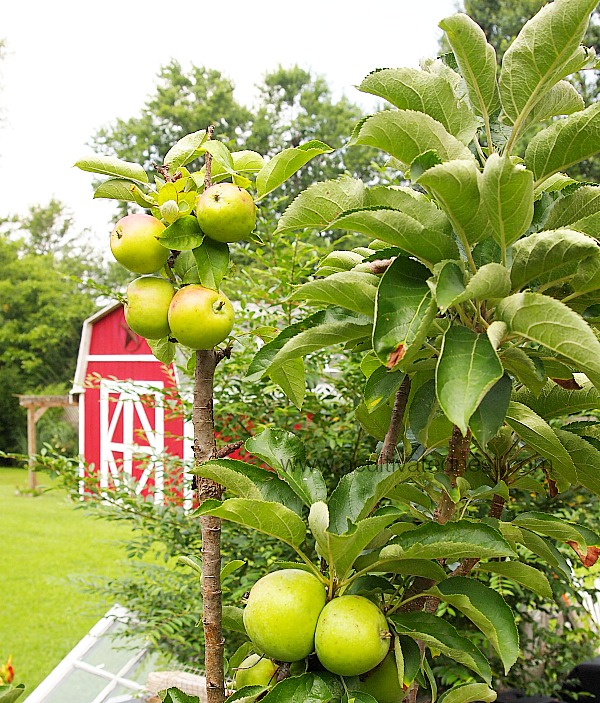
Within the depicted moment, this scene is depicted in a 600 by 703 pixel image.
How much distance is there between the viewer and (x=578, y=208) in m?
0.75

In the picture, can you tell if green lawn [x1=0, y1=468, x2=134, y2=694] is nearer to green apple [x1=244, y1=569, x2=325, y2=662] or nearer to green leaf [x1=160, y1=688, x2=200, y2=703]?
green leaf [x1=160, y1=688, x2=200, y2=703]

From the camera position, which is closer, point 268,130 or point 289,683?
point 289,683

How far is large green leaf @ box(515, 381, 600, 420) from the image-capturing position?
3.07 feet

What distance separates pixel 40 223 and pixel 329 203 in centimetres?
2549

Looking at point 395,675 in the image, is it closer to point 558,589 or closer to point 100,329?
point 558,589

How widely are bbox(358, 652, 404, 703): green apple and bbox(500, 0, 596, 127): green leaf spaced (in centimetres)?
63

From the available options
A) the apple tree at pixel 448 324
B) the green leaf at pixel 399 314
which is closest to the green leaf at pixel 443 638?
the apple tree at pixel 448 324

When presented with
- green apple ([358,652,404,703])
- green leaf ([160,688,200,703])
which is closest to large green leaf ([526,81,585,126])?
green apple ([358,652,404,703])

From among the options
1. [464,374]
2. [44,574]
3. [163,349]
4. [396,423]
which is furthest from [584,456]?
[44,574]

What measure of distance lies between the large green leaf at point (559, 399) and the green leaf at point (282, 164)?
0.44 metres

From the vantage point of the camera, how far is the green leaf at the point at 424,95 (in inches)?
29.5

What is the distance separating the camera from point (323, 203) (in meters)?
0.83

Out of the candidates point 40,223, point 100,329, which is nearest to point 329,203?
point 100,329

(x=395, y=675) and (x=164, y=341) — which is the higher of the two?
(x=164, y=341)
